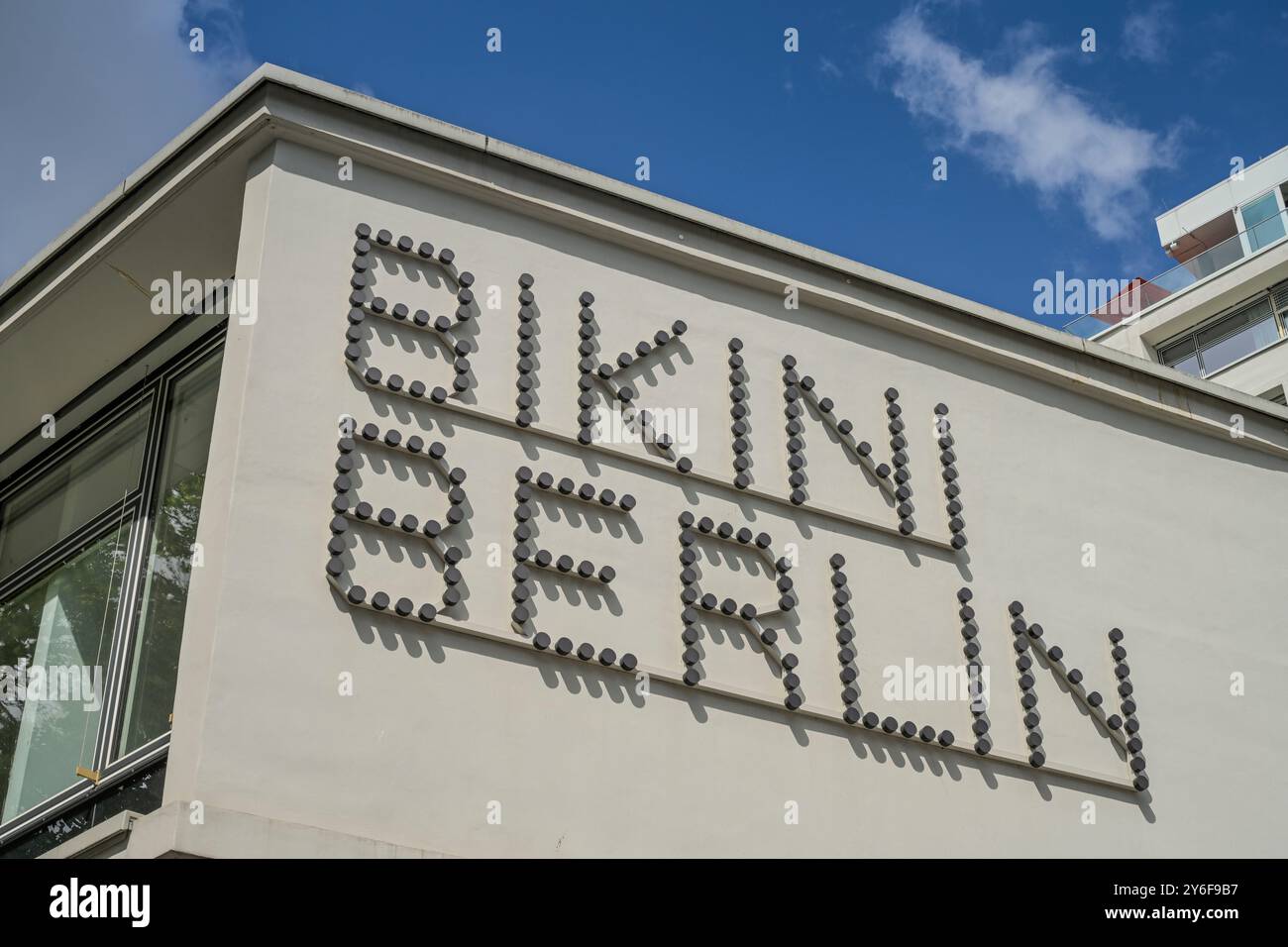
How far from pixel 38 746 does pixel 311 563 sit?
3977 millimetres

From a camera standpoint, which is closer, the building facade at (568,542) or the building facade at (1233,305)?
the building facade at (568,542)

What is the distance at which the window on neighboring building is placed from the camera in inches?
1622

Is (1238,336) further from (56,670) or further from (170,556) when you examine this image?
Result: (56,670)

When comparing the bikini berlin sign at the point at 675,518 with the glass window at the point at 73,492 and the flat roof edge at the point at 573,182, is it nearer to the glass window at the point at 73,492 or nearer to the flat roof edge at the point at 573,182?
the flat roof edge at the point at 573,182

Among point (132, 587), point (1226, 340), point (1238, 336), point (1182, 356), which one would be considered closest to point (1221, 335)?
point (1226, 340)

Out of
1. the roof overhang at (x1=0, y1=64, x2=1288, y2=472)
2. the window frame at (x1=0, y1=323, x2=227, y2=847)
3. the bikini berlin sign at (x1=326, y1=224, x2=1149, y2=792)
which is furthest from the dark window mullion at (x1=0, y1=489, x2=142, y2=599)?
the bikini berlin sign at (x1=326, y1=224, x2=1149, y2=792)

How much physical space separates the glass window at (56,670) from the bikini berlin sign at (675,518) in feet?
10.6

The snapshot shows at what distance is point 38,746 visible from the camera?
11633mm

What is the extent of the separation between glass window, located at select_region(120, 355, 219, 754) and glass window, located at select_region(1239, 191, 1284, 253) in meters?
36.5

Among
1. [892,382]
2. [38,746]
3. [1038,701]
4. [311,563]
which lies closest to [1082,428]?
[892,382]

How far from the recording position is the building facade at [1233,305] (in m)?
40.7

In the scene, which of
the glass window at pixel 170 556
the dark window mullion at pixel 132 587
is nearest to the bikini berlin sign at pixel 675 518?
the glass window at pixel 170 556
